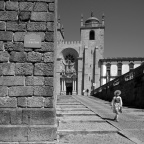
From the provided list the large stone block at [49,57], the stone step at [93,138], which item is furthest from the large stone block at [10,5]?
the stone step at [93,138]

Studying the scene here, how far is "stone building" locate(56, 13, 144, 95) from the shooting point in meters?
41.7

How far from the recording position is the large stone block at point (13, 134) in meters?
4.55

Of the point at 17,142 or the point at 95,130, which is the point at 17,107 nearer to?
the point at 17,142

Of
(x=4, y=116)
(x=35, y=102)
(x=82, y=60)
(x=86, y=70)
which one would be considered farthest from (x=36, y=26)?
(x=82, y=60)

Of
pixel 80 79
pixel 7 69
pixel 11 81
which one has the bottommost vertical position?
pixel 11 81

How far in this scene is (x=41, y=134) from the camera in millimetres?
4625

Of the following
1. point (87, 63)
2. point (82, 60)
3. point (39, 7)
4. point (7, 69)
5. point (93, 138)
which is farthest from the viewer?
point (82, 60)

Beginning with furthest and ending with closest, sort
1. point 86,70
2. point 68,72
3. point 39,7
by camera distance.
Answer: point 68,72
point 86,70
point 39,7

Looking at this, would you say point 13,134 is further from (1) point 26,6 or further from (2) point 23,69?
(1) point 26,6

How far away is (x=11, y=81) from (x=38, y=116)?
118 centimetres

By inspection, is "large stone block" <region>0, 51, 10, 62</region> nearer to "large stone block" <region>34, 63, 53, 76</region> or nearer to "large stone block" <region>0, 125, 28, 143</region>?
"large stone block" <region>34, 63, 53, 76</region>

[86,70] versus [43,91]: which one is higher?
[86,70]

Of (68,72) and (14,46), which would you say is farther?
(68,72)

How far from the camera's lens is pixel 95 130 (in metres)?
5.88
